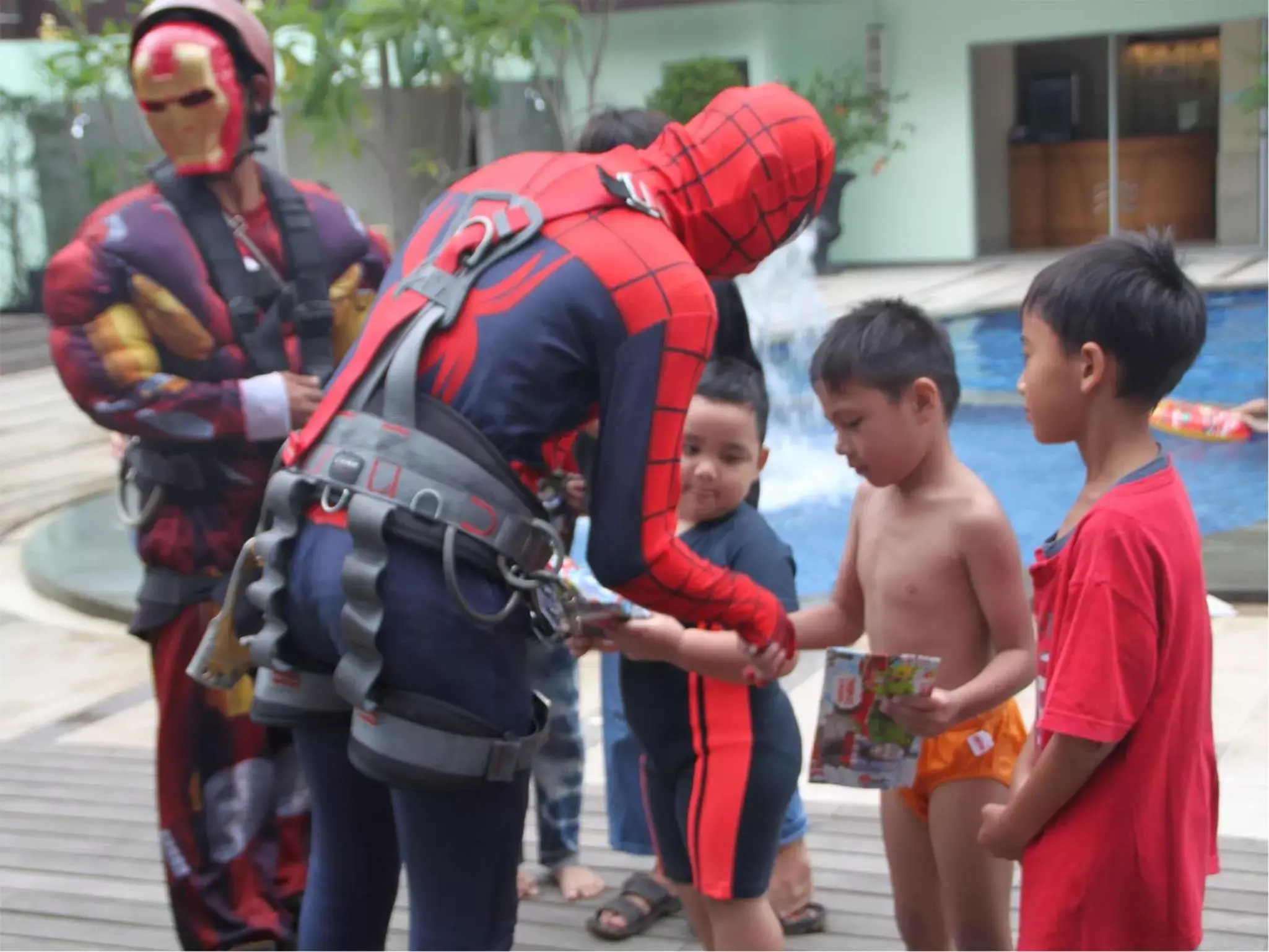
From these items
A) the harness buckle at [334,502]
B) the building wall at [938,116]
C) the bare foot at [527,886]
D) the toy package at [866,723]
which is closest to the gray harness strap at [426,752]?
the harness buckle at [334,502]

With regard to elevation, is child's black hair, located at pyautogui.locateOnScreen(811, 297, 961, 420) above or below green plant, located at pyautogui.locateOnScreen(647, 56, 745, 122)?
below

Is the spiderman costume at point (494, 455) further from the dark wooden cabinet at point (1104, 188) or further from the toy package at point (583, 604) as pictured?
the dark wooden cabinet at point (1104, 188)

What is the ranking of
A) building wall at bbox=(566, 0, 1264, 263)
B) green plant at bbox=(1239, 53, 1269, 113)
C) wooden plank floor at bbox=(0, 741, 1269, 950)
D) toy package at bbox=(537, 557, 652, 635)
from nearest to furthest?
toy package at bbox=(537, 557, 652, 635), wooden plank floor at bbox=(0, 741, 1269, 950), green plant at bbox=(1239, 53, 1269, 113), building wall at bbox=(566, 0, 1264, 263)

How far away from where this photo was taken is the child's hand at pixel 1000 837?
6.86 ft

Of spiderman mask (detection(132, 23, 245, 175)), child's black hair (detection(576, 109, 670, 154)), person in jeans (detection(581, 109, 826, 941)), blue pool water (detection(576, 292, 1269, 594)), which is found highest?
spiderman mask (detection(132, 23, 245, 175))

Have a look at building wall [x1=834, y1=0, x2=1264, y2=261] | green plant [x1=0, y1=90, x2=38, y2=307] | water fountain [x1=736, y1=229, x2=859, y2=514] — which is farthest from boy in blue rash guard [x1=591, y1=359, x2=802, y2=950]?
green plant [x1=0, y1=90, x2=38, y2=307]

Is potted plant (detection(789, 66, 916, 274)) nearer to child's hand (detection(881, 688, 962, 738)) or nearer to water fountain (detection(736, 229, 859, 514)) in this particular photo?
water fountain (detection(736, 229, 859, 514))

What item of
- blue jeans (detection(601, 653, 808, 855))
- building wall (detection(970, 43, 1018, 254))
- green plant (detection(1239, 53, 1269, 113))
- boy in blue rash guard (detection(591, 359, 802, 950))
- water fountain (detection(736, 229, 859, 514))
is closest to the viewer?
boy in blue rash guard (detection(591, 359, 802, 950))

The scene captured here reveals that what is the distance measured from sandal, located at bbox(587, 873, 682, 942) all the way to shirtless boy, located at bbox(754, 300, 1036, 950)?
91 cm

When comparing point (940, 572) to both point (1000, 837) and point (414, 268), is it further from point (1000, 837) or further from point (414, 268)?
point (414, 268)

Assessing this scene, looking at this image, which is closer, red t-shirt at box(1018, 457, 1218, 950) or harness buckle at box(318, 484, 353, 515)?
red t-shirt at box(1018, 457, 1218, 950)

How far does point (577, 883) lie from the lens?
3.56 metres

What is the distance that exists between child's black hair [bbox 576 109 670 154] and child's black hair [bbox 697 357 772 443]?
59 centimetres

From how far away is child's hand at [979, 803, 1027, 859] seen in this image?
2.09 m
